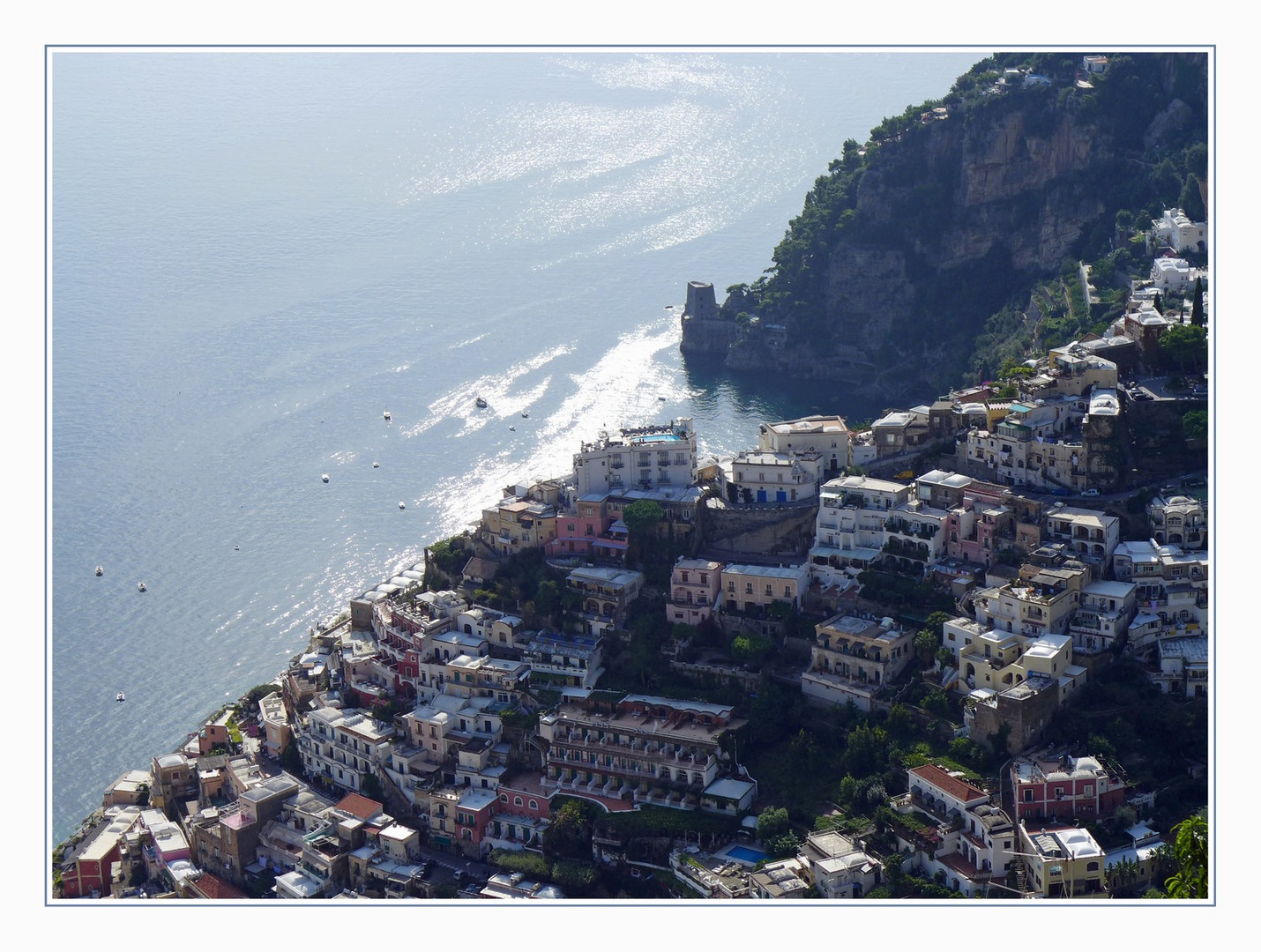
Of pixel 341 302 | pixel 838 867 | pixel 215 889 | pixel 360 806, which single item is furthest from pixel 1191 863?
pixel 341 302

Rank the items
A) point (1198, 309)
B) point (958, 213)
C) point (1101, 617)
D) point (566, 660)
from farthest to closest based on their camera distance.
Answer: point (958, 213) < point (1198, 309) < point (566, 660) < point (1101, 617)

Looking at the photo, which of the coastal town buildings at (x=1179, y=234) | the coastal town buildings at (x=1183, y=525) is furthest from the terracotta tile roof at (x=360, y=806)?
the coastal town buildings at (x=1179, y=234)

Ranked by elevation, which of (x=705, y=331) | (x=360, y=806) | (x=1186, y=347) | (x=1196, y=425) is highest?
(x=705, y=331)

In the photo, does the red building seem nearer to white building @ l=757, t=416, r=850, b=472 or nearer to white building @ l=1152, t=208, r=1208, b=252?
white building @ l=757, t=416, r=850, b=472

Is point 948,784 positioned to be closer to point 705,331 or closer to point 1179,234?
point 1179,234

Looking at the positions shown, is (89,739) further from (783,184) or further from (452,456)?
(783,184)

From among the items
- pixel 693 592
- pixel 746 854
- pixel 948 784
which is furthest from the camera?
pixel 693 592
